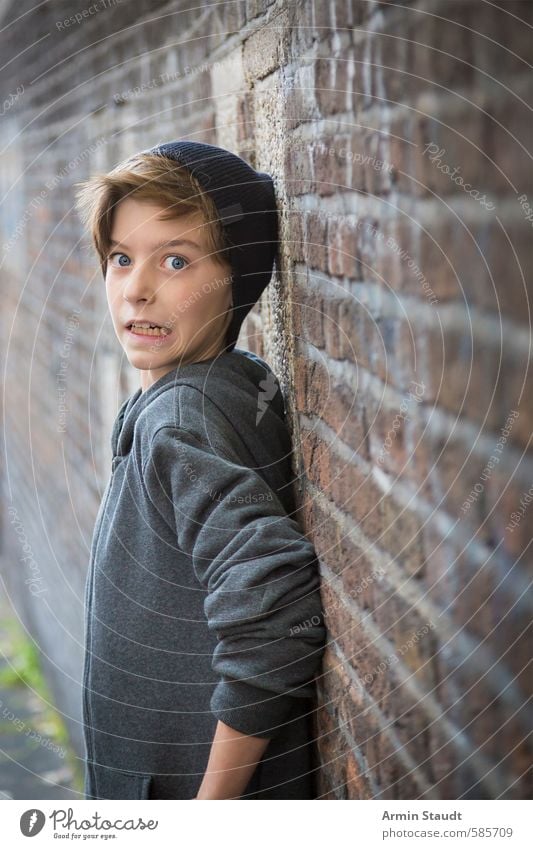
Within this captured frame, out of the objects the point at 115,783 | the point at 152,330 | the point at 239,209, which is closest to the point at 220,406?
the point at 152,330

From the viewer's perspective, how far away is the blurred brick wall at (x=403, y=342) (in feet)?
2.06

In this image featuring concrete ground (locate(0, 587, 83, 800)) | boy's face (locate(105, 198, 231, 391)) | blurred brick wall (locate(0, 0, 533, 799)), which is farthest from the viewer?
concrete ground (locate(0, 587, 83, 800))

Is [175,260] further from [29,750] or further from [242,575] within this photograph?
[29,750]

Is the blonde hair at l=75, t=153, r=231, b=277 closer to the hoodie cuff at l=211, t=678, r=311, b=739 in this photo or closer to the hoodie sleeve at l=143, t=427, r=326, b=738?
the hoodie sleeve at l=143, t=427, r=326, b=738

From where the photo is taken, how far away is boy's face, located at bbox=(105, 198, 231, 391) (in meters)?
1.05

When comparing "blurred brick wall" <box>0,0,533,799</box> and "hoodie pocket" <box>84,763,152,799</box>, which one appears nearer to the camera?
"blurred brick wall" <box>0,0,533,799</box>

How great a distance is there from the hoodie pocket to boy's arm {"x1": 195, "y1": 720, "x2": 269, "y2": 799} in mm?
139

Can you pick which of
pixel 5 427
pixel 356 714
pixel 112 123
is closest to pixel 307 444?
pixel 356 714

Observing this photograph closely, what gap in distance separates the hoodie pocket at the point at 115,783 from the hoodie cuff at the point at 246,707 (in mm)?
216

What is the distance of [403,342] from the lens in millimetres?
776

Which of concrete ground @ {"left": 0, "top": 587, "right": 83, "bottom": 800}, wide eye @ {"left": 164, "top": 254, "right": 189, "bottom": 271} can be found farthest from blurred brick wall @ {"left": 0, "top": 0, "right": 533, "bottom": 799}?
concrete ground @ {"left": 0, "top": 587, "right": 83, "bottom": 800}

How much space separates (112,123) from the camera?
2164 millimetres

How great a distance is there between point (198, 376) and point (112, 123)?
1309 millimetres
